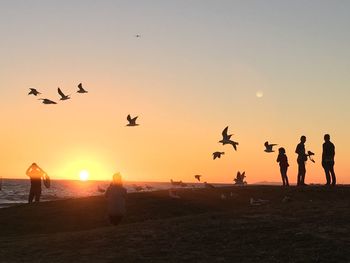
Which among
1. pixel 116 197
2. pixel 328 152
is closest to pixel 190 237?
pixel 116 197

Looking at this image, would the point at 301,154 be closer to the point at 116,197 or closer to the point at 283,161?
the point at 283,161

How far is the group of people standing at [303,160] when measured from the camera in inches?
1245

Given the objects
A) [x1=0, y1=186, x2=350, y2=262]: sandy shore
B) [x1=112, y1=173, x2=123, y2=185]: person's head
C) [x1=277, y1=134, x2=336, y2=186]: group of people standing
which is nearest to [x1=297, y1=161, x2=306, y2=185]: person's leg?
[x1=277, y1=134, x2=336, y2=186]: group of people standing

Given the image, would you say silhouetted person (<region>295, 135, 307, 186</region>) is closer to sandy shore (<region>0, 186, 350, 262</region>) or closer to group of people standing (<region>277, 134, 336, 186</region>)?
group of people standing (<region>277, 134, 336, 186</region>)

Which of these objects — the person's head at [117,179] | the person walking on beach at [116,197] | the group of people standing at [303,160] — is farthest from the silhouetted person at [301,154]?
the person's head at [117,179]

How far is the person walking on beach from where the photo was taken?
2286 cm

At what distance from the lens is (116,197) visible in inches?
907

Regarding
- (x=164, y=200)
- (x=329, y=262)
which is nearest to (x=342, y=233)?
(x=329, y=262)

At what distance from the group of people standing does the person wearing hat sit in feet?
43.2

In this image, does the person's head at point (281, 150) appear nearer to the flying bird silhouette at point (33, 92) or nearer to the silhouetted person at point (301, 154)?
the silhouetted person at point (301, 154)

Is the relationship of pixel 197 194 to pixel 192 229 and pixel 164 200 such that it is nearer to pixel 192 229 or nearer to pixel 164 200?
pixel 164 200

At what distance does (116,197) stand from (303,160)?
13.9 meters

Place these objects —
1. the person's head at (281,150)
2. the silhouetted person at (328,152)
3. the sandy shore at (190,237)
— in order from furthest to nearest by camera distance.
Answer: the person's head at (281,150) < the silhouetted person at (328,152) < the sandy shore at (190,237)

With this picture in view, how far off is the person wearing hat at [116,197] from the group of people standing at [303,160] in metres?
13.2
